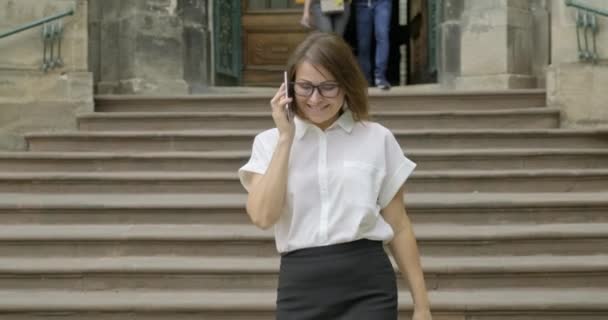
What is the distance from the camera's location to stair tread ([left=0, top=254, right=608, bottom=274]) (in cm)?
525

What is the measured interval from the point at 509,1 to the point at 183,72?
3278mm

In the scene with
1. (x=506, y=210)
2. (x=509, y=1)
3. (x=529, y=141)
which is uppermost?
(x=509, y=1)

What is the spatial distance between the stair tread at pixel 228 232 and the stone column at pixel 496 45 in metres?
2.99

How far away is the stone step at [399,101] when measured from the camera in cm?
769

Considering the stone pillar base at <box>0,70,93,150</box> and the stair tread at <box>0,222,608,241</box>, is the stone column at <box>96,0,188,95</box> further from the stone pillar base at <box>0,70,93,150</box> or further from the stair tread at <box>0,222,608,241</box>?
the stair tread at <box>0,222,608,241</box>

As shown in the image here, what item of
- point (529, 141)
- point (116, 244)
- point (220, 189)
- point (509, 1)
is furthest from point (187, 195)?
point (509, 1)

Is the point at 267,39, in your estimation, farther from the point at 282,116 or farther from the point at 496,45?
the point at 282,116

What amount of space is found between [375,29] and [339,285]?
7.01 m

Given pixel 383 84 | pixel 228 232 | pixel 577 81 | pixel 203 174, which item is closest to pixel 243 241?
pixel 228 232

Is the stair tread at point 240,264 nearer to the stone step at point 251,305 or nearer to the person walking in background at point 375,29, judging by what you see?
the stone step at point 251,305

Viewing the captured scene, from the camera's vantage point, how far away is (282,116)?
7.82ft

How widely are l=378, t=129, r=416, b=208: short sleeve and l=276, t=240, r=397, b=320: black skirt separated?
16 centimetres

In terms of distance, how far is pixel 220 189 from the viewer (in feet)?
21.0

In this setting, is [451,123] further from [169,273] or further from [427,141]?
[169,273]
